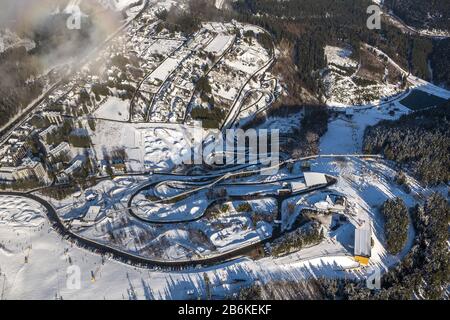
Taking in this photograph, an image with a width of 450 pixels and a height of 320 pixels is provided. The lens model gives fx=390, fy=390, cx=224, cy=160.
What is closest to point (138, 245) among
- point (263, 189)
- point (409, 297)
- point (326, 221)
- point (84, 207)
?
point (84, 207)

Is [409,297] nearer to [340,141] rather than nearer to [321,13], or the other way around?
[340,141]

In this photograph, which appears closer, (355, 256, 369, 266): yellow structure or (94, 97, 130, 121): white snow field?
(355, 256, 369, 266): yellow structure

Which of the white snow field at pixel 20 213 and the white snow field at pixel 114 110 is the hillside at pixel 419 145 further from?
the white snow field at pixel 20 213

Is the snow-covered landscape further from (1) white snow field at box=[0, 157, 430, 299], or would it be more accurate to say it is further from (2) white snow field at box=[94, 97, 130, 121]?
(2) white snow field at box=[94, 97, 130, 121]

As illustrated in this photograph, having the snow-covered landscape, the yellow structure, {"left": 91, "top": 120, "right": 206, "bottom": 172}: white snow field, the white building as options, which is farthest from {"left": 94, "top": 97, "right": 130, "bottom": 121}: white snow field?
the yellow structure

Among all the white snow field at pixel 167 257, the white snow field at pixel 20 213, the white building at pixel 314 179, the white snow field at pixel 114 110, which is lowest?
the white snow field at pixel 167 257

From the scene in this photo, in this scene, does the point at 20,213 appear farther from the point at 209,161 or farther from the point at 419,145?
the point at 419,145

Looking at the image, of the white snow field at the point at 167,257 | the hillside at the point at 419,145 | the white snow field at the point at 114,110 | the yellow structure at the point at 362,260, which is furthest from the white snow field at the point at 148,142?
the yellow structure at the point at 362,260

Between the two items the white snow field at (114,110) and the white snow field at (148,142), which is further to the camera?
the white snow field at (114,110)

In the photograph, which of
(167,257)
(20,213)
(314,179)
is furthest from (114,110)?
(314,179)

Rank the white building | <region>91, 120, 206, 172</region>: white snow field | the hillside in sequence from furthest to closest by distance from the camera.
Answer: <region>91, 120, 206, 172</region>: white snow field → the hillside → the white building

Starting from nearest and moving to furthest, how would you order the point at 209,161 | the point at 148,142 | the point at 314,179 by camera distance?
the point at 314,179 < the point at 209,161 < the point at 148,142
